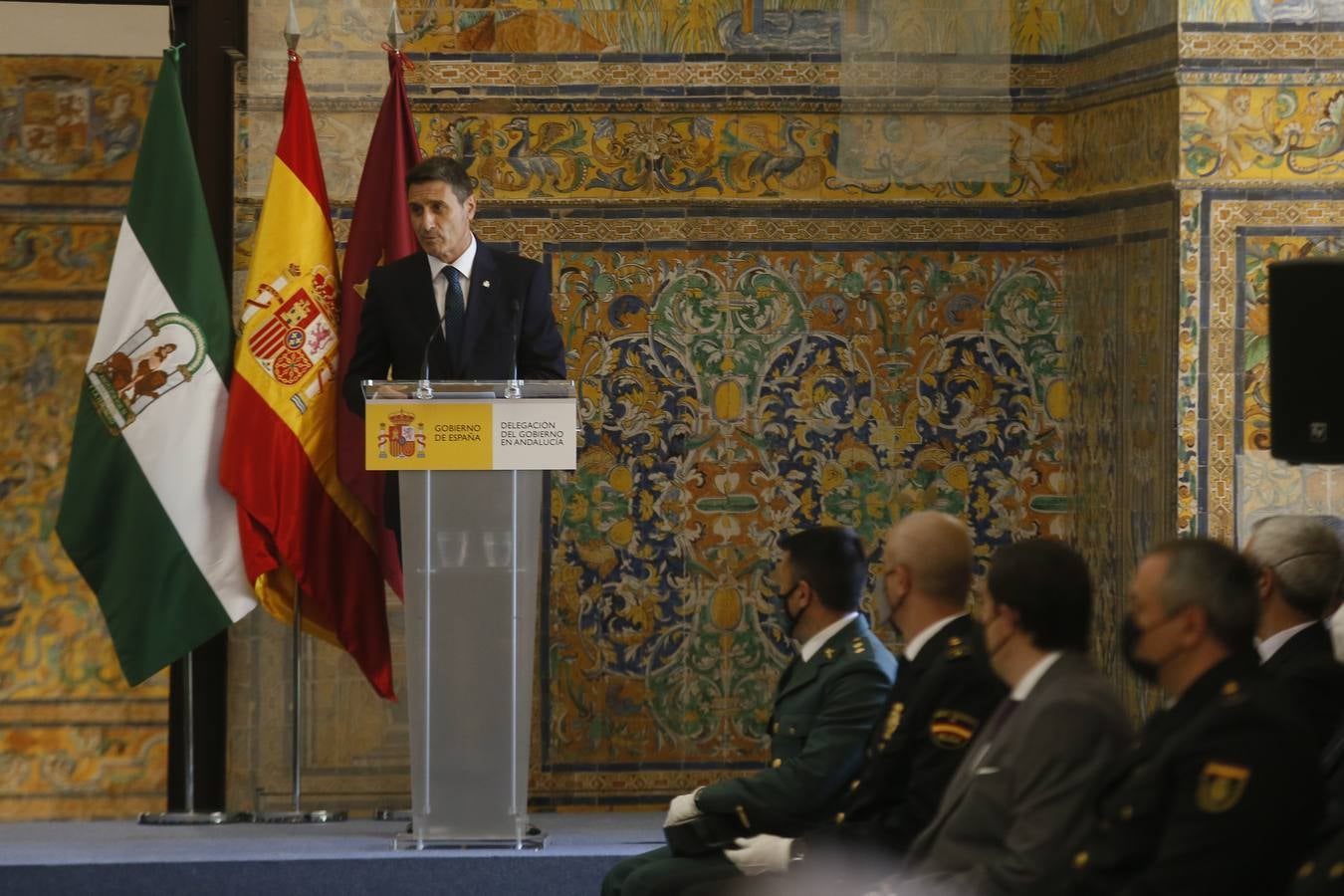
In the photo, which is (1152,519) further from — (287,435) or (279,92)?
(279,92)

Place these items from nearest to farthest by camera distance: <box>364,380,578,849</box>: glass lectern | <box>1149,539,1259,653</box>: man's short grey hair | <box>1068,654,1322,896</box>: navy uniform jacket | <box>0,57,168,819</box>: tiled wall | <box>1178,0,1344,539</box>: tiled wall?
<box>1068,654,1322,896</box>: navy uniform jacket → <box>1149,539,1259,653</box>: man's short grey hair → <box>364,380,578,849</box>: glass lectern → <box>1178,0,1344,539</box>: tiled wall → <box>0,57,168,819</box>: tiled wall

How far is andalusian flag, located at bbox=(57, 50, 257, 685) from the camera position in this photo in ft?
20.7

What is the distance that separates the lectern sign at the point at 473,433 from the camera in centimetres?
564

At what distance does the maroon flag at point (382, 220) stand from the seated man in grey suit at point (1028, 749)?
10.7 feet

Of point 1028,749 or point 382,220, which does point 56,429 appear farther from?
point 1028,749

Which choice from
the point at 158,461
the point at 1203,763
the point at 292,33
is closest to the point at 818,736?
the point at 1203,763

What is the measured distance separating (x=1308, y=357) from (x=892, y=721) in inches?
39.3

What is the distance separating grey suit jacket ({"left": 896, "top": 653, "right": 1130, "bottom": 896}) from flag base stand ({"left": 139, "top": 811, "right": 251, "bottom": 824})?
3.81 metres

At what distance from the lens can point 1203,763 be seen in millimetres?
2807

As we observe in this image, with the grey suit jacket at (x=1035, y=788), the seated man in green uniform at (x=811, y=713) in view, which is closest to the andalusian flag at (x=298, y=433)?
the seated man in green uniform at (x=811, y=713)

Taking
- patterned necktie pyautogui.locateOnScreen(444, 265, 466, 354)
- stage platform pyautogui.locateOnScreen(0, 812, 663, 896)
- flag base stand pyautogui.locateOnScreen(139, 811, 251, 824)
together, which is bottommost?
flag base stand pyautogui.locateOnScreen(139, 811, 251, 824)

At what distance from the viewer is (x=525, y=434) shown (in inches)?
223

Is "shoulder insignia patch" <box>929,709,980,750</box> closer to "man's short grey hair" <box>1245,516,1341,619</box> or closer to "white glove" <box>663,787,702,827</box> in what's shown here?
"man's short grey hair" <box>1245,516,1341,619</box>

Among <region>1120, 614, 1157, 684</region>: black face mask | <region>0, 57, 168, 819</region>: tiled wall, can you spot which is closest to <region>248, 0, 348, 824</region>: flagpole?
<region>0, 57, 168, 819</region>: tiled wall
